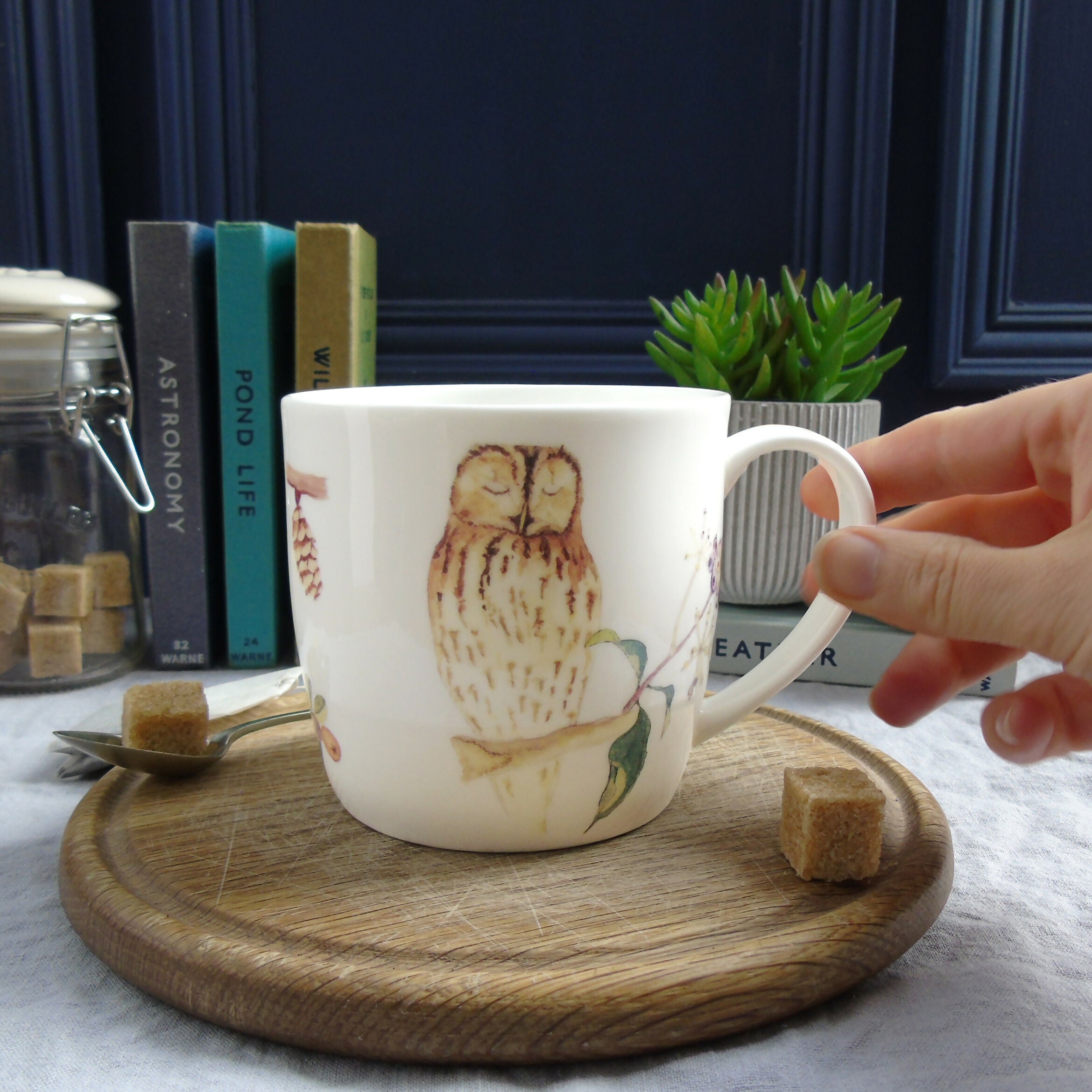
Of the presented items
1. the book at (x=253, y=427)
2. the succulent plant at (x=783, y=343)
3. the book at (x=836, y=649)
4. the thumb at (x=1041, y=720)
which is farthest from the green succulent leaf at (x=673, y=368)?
the thumb at (x=1041, y=720)

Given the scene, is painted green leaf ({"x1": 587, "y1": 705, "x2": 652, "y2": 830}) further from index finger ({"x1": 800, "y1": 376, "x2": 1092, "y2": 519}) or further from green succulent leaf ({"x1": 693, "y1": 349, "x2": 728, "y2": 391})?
green succulent leaf ({"x1": 693, "y1": 349, "x2": 728, "y2": 391})

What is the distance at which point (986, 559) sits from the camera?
430 millimetres

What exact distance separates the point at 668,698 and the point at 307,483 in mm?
209

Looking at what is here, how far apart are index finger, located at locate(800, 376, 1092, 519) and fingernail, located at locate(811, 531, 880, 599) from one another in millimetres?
153

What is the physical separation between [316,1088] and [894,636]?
661 millimetres

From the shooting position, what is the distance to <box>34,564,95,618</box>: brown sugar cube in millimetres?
907

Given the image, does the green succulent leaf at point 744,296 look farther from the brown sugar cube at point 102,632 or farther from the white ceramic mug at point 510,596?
the brown sugar cube at point 102,632

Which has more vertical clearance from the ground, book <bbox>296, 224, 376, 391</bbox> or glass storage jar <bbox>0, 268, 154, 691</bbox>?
book <bbox>296, 224, 376, 391</bbox>

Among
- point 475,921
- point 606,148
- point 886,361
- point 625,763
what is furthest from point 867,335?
point 475,921

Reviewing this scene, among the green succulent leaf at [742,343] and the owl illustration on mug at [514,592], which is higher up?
the green succulent leaf at [742,343]

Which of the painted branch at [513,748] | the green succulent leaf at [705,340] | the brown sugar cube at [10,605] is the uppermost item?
the green succulent leaf at [705,340]

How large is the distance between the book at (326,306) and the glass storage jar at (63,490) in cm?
17

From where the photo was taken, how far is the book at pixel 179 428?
940 millimetres

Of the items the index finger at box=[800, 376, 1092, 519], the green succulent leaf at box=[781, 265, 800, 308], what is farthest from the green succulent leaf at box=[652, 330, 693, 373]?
the index finger at box=[800, 376, 1092, 519]
